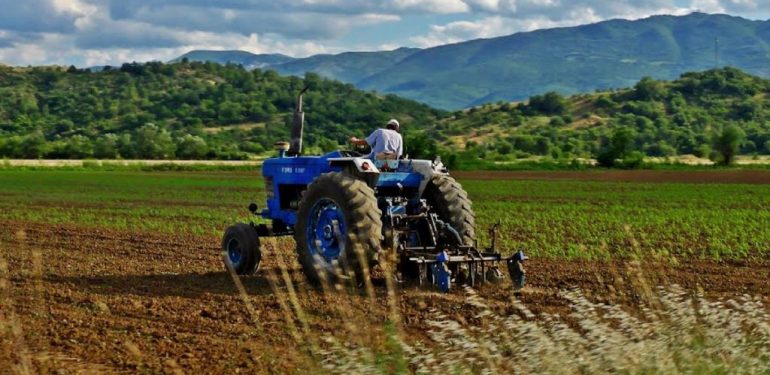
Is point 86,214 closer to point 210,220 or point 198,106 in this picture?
point 210,220

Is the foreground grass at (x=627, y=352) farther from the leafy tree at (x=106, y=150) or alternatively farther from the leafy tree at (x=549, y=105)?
the leafy tree at (x=549, y=105)

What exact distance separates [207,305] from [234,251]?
2.96 m

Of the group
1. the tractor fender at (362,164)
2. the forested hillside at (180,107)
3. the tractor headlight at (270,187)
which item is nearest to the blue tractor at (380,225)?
the tractor fender at (362,164)

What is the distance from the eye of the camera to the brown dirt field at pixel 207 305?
797 centimetres

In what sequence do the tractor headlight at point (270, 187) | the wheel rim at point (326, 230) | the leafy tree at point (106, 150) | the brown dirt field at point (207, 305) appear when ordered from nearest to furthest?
the brown dirt field at point (207, 305) → the wheel rim at point (326, 230) → the tractor headlight at point (270, 187) → the leafy tree at point (106, 150)

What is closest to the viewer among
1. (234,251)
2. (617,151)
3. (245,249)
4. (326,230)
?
(326,230)

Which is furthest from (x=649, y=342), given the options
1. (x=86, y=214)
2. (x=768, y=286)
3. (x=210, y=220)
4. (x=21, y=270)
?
(x=86, y=214)

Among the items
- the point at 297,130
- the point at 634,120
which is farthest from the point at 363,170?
the point at 634,120

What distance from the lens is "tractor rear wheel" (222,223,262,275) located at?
1314cm

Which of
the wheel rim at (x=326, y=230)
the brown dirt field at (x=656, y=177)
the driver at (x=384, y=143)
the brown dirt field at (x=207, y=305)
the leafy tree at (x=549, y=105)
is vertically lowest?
the brown dirt field at (x=656, y=177)

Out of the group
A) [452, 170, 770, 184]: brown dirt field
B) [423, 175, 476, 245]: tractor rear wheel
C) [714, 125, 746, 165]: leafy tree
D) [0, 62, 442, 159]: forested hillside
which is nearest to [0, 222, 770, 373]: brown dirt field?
[423, 175, 476, 245]: tractor rear wheel

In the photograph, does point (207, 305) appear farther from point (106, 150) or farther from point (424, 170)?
→ point (106, 150)

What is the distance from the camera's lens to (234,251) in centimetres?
1354

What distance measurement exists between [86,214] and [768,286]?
19155mm
